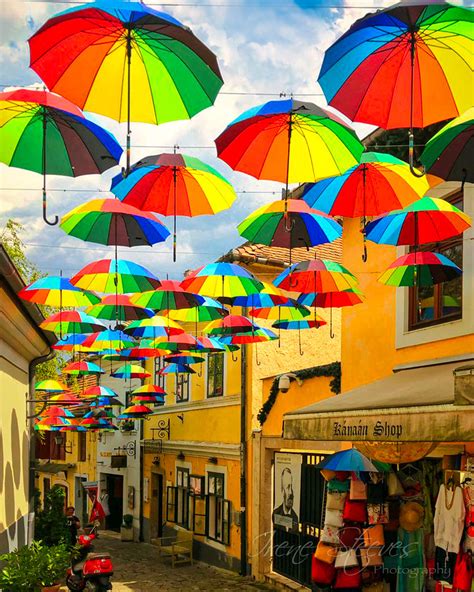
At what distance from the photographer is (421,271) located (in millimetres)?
9461

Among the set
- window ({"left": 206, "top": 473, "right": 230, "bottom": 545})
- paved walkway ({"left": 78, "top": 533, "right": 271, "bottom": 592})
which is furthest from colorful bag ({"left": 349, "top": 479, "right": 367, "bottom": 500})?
window ({"left": 206, "top": 473, "right": 230, "bottom": 545})

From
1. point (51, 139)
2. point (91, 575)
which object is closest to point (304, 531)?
point (91, 575)

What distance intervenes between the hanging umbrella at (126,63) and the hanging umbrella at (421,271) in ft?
14.6

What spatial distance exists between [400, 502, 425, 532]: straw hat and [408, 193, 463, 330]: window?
103 inches

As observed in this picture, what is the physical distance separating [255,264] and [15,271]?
496 inches

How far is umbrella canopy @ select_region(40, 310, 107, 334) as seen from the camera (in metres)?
12.3

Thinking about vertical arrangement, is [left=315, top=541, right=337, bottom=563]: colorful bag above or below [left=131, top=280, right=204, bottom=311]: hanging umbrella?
below


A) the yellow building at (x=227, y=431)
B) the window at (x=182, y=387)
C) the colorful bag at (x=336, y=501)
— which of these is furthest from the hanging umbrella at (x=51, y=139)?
the window at (x=182, y=387)

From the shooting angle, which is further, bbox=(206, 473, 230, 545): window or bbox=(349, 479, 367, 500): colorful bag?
bbox=(206, 473, 230, 545): window

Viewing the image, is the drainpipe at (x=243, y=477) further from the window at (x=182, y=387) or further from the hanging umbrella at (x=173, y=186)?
the hanging umbrella at (x=173, y=186)

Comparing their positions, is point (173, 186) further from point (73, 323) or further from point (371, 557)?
point (73, 323)

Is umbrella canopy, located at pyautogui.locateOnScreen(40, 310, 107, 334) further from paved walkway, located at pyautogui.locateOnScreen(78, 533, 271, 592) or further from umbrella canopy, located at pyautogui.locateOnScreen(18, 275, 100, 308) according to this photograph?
paved walkway, located at pyautogui.locateOnScreen(78, 533, 271, 592)

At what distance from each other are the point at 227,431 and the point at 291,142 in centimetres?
1546

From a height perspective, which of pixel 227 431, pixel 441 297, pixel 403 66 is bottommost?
pixel 227 431
